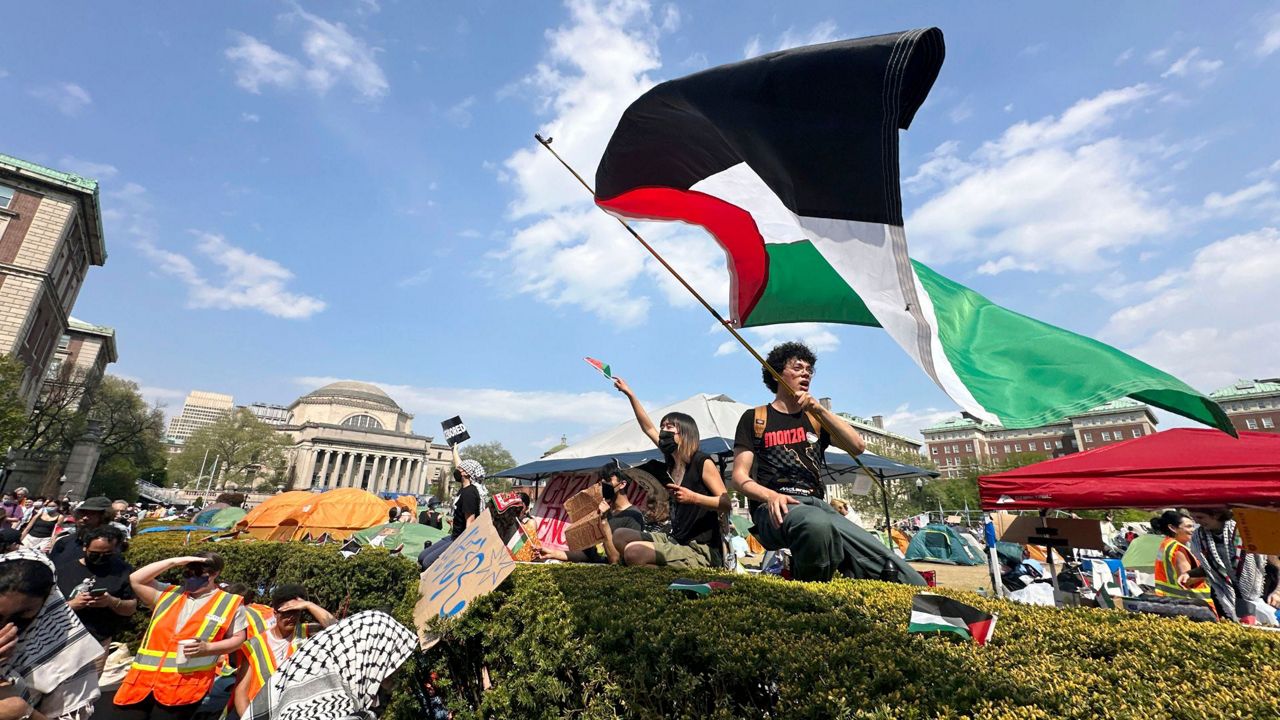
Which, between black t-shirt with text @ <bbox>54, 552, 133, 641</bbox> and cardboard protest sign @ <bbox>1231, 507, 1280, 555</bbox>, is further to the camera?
black t-shirt with text @ <bbox>54, 552, 133, 641</bbox>

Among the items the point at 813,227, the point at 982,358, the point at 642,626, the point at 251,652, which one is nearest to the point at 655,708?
the point at 642,626

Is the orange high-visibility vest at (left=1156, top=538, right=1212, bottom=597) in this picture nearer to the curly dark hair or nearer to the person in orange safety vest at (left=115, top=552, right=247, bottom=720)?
the curly dark hair

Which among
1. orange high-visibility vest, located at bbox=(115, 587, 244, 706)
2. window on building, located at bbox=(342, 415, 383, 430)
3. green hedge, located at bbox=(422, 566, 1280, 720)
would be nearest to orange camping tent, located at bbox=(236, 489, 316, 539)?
orange high-visibility vest, located at bbox=(115, 587, 244, 706)

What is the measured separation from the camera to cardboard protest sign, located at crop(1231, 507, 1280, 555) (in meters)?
3.26

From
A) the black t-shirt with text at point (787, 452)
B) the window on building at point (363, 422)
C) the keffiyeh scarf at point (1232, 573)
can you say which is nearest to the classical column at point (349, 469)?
the window on building at point (363, 422)

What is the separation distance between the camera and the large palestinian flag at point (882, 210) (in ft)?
6.90

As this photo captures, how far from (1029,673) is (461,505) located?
578 centimetres

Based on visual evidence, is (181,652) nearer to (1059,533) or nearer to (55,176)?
(1059,533)

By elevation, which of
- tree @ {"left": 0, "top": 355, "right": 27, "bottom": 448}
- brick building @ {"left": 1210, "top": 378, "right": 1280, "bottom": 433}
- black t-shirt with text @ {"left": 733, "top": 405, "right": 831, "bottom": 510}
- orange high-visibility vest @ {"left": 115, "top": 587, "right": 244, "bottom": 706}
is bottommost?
orange high-visibility vest @ {"left": 115, "top": 587, "right": 244, "bottom": 706}

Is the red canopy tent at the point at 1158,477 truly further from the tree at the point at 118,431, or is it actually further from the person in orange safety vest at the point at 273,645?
the tree at the point at 118,431

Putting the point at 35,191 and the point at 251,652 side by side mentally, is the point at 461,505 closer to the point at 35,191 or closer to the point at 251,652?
the point at 251,652

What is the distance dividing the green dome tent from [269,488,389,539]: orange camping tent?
18914 millimetres

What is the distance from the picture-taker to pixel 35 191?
33812 mm

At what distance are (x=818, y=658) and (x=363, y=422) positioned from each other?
4232 inches
